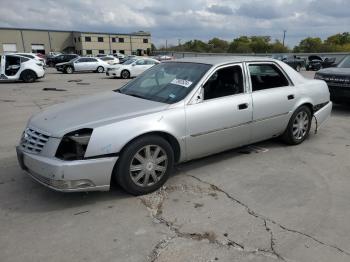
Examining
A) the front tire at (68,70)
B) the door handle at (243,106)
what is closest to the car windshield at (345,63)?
the door handle at (243,106)

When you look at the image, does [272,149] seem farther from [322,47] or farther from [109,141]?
[322,47]

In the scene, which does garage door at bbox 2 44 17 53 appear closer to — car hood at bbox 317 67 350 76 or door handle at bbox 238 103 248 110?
car hood at bbox 317 67 350 76

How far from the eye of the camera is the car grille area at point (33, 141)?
12.7ft

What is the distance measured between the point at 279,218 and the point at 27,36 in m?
94.8

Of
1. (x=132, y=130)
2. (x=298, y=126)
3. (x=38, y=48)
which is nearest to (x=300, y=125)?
(x=298, y=126)

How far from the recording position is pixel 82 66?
30.5 meters

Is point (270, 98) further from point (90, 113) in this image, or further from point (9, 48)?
point (9, 48)

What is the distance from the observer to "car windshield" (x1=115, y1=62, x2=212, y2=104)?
465 cm

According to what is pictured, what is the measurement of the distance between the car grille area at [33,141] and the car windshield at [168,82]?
1.46 metres

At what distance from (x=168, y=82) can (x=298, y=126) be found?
242 cm

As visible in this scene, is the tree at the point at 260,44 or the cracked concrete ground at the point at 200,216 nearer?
the cracked concrete ground at the point at 200,216

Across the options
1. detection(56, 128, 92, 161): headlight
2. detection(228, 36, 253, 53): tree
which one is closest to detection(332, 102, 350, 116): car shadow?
detection(56, 128, 92, 161): headlight

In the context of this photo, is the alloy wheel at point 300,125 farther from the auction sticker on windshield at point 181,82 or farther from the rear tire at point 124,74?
the rear tire at point 124,74

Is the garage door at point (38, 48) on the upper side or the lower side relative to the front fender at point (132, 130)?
upper
